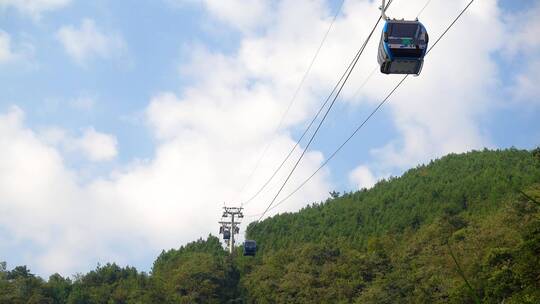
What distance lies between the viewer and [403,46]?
42.2 feet

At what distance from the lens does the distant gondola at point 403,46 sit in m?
12.9

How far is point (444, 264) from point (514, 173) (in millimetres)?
55148

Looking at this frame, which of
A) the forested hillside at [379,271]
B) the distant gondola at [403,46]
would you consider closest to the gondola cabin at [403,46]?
the distant gondola at [403,46]

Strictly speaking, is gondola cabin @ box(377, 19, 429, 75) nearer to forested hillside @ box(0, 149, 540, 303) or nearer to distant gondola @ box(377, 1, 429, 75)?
distant gondola @ box(377, 1, 429, 75)

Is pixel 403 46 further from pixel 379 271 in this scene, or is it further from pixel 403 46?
pixel 379 271

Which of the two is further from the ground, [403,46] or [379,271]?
[379,271]

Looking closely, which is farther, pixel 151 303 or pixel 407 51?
pixel 151 303

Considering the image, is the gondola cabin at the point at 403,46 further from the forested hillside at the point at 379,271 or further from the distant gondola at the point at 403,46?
the forested hillside at the point at 379,271

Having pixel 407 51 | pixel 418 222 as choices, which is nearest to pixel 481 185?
pixel 418 222

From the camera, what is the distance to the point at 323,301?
5838 cm

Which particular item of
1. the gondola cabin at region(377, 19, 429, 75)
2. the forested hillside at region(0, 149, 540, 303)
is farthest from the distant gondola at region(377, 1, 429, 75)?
the forested hillside at region(0, 149, 540, 303)

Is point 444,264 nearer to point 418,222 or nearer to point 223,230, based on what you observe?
point 223,230

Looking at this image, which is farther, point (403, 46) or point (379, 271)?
point (379, 271)

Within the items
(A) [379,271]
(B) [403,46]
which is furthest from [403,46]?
(A) [379,271]
